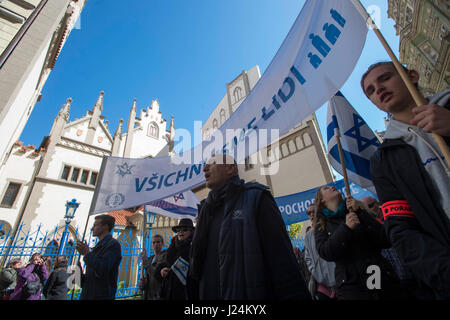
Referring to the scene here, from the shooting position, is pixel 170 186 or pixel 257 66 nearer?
pixel 170 186

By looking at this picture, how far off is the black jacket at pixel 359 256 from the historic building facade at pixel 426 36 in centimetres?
→ 1348

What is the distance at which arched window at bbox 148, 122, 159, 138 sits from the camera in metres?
23.4

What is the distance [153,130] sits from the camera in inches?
948

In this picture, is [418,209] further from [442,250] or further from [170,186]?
[170,186]

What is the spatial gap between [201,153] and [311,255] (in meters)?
2.67

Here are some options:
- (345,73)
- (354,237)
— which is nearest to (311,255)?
(354,237)

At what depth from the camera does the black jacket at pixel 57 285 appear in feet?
14.2

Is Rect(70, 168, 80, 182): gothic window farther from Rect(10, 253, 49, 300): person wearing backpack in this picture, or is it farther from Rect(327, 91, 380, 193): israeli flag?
Rect(327, 91, 380, 193): israeli flag

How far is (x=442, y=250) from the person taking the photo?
0.80 m

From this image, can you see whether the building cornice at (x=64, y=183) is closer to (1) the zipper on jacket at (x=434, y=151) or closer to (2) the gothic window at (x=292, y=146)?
(2) the gothic window at (x=292, y=146)

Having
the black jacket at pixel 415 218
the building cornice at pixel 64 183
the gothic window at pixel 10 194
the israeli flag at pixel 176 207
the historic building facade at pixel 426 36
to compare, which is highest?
the historic building facade at pixel 426 36

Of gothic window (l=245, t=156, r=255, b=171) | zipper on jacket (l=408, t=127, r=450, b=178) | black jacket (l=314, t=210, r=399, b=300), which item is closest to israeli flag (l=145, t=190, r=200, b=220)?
black jacket (l=314, t=210, r=399, b=300)

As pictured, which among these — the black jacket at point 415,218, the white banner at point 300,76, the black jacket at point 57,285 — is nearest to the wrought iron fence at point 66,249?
the black jacket at point 57,285

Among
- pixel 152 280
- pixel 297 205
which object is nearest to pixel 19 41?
pixel 152 280
